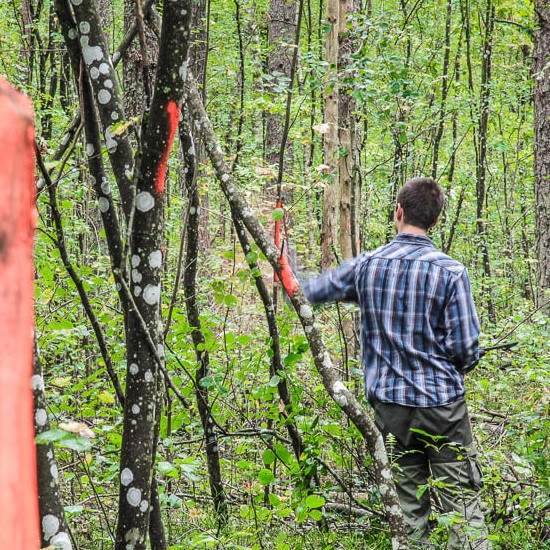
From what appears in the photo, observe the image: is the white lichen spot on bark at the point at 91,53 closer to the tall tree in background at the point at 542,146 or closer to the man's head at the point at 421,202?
the man's head at the point at 421,202

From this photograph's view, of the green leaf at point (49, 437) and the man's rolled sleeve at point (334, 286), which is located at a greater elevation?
the green leaf at point (49, 437)

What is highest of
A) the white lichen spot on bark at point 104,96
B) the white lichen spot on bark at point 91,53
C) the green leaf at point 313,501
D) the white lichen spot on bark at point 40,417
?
the white lichen spot on bark at point 91,53

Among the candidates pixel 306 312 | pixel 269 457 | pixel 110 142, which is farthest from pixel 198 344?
pixel 110 142

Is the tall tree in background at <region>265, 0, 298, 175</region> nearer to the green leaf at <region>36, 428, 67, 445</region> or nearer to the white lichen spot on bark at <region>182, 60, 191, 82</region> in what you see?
the white lichen spot on bark at <region>182, 60, 191, 82</region>

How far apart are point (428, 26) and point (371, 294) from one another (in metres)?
11.6

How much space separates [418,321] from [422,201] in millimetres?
711

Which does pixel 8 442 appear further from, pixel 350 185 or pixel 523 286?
pixel 523 286

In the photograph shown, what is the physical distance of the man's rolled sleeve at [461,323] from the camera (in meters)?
3.87

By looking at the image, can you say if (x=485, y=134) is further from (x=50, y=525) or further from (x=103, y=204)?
(x=50, y=525)

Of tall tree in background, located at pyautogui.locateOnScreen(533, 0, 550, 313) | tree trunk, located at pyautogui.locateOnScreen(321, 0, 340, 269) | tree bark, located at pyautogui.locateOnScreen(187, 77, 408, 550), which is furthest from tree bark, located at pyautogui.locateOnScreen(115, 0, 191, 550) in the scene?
tall tree in background, located at pyautogui.locateOnScreen(533, 0, 550, 313)

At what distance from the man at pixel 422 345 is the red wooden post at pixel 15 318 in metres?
3.53

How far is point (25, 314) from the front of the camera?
529mm

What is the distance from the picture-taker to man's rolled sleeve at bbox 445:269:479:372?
387cm

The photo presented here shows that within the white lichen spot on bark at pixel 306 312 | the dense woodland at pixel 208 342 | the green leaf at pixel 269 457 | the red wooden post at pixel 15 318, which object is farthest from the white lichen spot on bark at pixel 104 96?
the green leaf at pixel 269 457
